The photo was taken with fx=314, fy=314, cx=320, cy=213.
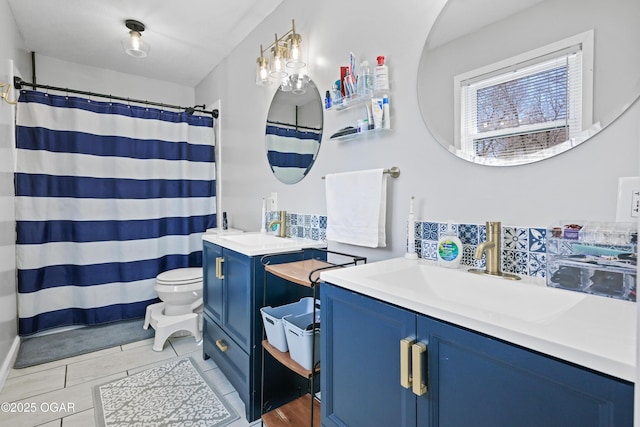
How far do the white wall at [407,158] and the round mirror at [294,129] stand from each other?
7 cm

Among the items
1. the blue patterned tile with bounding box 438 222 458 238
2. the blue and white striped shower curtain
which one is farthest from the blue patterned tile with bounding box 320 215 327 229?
the blue and white striped shower curtain

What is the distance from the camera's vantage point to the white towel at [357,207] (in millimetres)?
1387

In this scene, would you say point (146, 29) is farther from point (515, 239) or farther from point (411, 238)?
point (515, 239)

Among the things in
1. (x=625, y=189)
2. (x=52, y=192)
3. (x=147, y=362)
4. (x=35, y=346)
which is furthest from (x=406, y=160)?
(x=35, y=346)

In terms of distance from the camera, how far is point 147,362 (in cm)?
211

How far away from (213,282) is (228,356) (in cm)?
45

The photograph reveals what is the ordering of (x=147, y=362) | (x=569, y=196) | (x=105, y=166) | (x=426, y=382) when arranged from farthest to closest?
(x=105, y=166) → (x=147, y=362) → (x=569, y=196) → (x=426, y=382)

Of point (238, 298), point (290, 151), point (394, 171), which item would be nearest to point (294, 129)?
point (290, 151)

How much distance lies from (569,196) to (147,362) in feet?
8.10

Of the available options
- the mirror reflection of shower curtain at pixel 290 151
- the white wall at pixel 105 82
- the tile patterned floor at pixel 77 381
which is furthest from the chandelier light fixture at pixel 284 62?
the tile patterned floor at pixel 77 381

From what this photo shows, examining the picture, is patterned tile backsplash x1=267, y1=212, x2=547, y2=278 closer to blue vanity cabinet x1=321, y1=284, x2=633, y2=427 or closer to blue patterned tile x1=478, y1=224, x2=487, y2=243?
blue patterned tile x1=478, y1=224, x2=487, y2=243

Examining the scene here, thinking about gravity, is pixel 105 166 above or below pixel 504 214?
above

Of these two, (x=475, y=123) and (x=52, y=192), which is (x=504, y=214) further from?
(x=52, y=192)

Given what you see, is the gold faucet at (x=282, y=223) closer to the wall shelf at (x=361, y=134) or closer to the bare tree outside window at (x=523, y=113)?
the wall shelf at (x=361, y=134)
